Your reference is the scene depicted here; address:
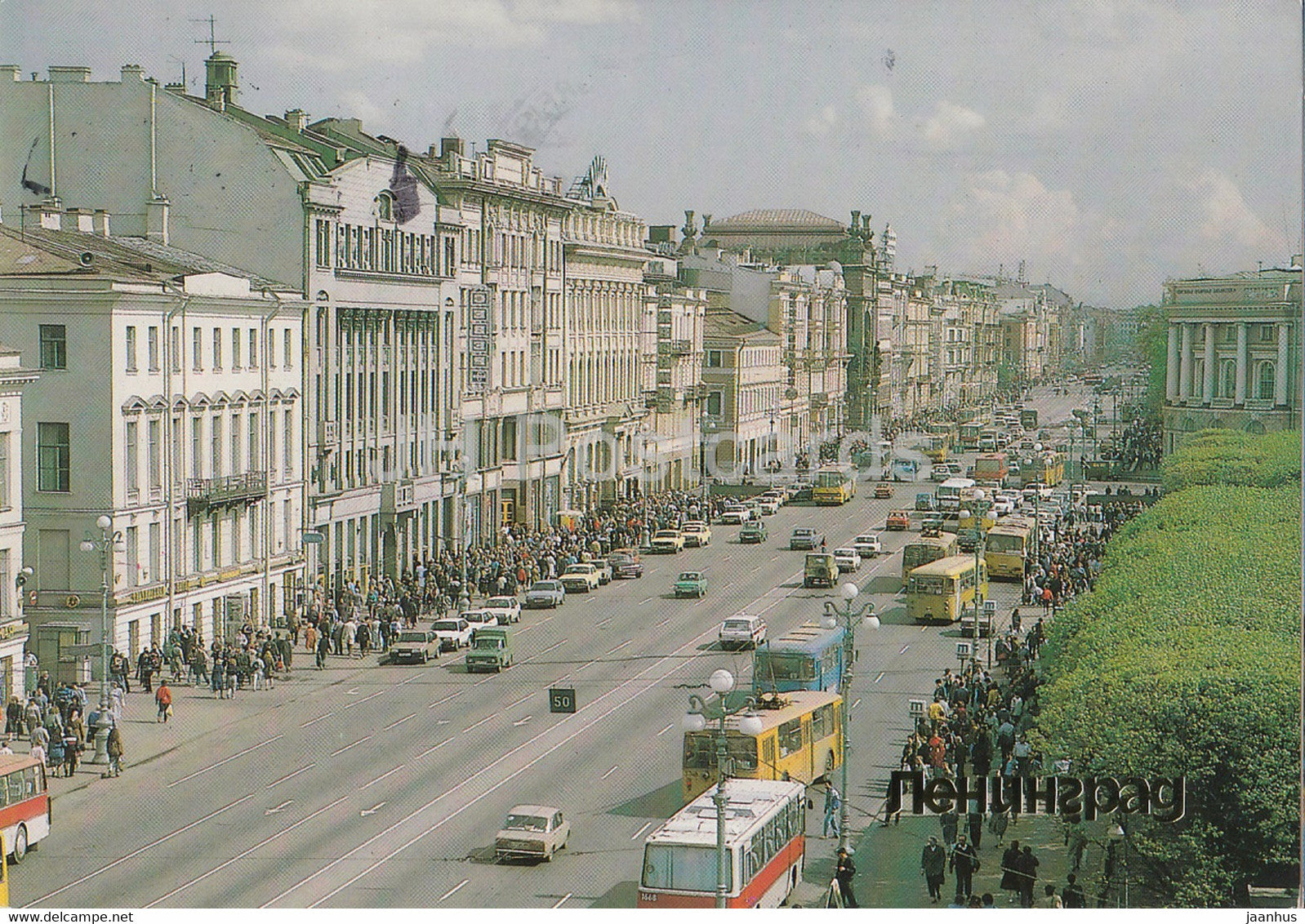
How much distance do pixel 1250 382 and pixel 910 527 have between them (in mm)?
14977

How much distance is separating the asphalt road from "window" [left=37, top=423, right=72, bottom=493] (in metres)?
5.13

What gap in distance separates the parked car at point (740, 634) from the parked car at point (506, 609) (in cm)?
572

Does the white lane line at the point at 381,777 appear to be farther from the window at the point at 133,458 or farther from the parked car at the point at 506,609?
the parked car at the point at 506,609

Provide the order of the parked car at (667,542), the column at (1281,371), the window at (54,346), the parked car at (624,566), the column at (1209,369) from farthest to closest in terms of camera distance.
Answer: the column at (1209,369), the column at (1281,371), the parked car at (667,542), the parked car at (624,566), the window at (54,346)

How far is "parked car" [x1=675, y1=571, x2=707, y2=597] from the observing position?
50.2 m

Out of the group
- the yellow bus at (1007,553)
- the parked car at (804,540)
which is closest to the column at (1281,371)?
the yellow bus at (1007,553)

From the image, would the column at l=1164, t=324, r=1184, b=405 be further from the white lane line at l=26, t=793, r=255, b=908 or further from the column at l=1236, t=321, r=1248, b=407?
the white lane line at l=26, t=793, r=255, b=908

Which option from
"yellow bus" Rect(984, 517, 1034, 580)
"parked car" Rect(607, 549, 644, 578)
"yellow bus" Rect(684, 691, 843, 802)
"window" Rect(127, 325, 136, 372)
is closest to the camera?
"yellow bus" Rect(684, 691, 843, 802)

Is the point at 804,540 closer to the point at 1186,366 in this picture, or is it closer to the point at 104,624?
the point at 1186,366

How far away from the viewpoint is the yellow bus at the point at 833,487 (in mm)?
73062

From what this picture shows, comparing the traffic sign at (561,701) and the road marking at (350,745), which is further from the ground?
the traffic sign at (561,701)

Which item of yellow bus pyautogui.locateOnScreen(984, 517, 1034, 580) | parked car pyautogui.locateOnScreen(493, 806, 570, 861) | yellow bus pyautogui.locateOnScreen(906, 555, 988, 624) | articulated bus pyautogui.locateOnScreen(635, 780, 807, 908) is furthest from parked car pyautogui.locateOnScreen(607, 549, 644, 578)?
articulated bus pyautogui.locateOnScreen(635, 780, 807, 908)

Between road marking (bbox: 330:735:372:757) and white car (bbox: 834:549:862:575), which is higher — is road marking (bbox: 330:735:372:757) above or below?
below

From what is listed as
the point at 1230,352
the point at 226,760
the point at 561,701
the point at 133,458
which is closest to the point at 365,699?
the point at 561,701
